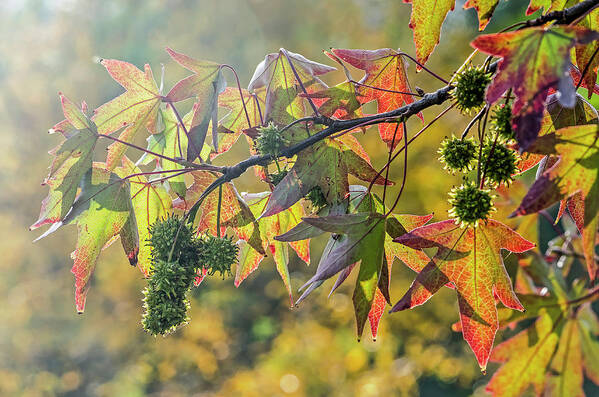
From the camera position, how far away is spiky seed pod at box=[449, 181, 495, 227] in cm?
54

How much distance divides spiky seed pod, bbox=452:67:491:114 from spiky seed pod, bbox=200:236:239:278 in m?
0.33

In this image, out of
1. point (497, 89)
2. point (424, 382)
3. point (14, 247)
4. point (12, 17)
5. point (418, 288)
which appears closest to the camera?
point (497, 89)

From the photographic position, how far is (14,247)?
5.38m

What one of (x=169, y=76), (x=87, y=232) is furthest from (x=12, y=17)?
(x=87, y=232)

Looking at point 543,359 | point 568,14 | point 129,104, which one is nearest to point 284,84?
point 129,104

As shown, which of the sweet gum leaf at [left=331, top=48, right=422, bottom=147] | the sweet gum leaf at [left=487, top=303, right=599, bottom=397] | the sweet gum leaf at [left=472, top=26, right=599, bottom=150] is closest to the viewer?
the sweet gum leaf at [left=472, top=26, right=599, bottom=150]

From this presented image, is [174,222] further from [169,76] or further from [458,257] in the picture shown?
[169,76]

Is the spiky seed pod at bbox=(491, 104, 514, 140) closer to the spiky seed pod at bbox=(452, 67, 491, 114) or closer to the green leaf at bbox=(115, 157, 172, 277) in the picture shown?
the spiky seed pod at bbox=(452, 67, 491, 114)

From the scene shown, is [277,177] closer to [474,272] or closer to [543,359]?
[474,272]

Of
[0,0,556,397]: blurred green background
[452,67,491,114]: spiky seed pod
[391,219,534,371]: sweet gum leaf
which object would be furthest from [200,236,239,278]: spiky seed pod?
[0,0,556,397]: blurred green background

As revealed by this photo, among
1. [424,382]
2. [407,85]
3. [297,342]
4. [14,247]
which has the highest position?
[14,247]

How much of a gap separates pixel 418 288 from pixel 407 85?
0.32 meters

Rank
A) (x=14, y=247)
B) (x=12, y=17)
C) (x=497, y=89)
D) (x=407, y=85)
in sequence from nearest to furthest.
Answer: (x=497, y=89)
(x=407, y=85)
(x=14, y=247)
(x=12, y=17)

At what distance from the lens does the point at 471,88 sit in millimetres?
529
